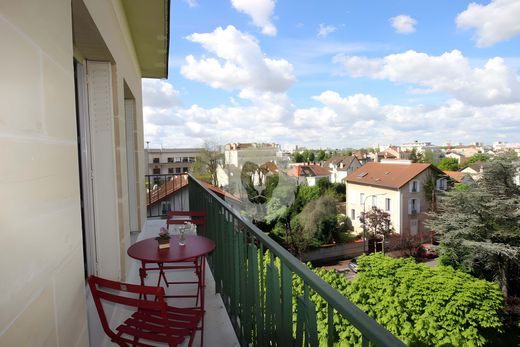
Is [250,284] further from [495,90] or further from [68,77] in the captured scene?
[495,90]

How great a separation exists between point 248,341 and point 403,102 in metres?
72.5

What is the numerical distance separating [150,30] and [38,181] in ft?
11.7

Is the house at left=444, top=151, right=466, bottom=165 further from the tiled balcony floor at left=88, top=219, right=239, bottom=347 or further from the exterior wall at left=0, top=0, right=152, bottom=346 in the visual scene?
the exterior wall at left=0, top=0, right=152, bottom=346

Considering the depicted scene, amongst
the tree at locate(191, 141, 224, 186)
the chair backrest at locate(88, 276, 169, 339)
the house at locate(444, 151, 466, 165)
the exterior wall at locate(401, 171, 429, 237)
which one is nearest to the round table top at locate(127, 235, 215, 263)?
the chair backrest at locate(88, 276, 169, 339)

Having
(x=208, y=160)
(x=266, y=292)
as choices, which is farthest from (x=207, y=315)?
(x=208, y=160)

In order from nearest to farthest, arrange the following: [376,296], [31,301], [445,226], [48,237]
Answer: [31,301]
[48,237]
[376,296]
[445,226]

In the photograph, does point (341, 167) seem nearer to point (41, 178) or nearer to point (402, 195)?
point (402, 195)

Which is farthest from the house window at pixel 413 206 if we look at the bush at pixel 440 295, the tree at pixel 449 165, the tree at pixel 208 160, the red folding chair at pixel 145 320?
the red folding chair at pixel 145 320

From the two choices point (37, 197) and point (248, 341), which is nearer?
point (37, 197)

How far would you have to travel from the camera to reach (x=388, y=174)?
27.8 metres

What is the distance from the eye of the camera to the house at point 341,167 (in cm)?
3916

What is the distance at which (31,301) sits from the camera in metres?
0.73

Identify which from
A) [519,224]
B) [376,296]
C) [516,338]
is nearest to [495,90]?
[519,224]

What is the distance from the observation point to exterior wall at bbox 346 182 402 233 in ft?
84.0
